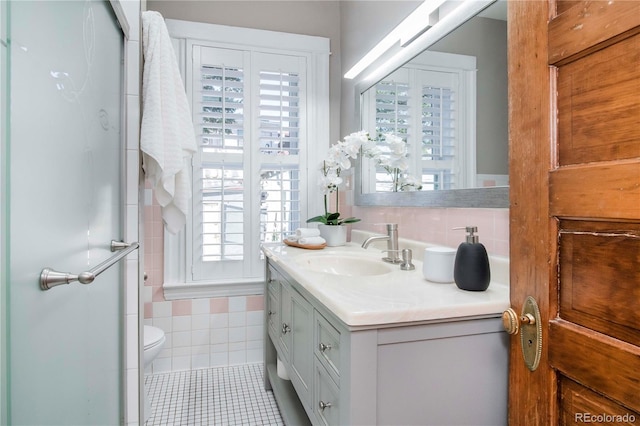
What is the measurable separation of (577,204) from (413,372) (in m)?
0.51

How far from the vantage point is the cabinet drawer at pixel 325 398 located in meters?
0.91

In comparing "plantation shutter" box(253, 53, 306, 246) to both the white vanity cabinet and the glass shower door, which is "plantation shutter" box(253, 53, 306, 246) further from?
the white vanity cabinet

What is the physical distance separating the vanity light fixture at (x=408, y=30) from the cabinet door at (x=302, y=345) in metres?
1.20

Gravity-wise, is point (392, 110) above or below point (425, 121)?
above

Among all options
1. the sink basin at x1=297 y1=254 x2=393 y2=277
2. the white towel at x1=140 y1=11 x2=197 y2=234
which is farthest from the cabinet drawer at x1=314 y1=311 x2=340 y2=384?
the white towel at x1=140 y1=11 x2=197 y2=234

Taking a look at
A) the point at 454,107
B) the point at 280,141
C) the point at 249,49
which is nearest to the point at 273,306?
the point at 280,141

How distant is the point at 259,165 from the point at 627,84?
202 centimetres

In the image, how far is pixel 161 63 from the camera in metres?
1.40

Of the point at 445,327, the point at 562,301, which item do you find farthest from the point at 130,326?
the point at 562,301

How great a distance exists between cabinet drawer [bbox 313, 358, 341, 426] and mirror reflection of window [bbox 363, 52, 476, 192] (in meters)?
0.83

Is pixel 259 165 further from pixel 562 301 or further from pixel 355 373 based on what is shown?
pixel 562 301

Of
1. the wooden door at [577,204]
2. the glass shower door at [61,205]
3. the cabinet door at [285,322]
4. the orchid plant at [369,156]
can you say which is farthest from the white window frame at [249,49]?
the wooden door at [577,204]

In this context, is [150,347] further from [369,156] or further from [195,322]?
[369,156]

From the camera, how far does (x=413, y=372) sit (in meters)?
0.85
